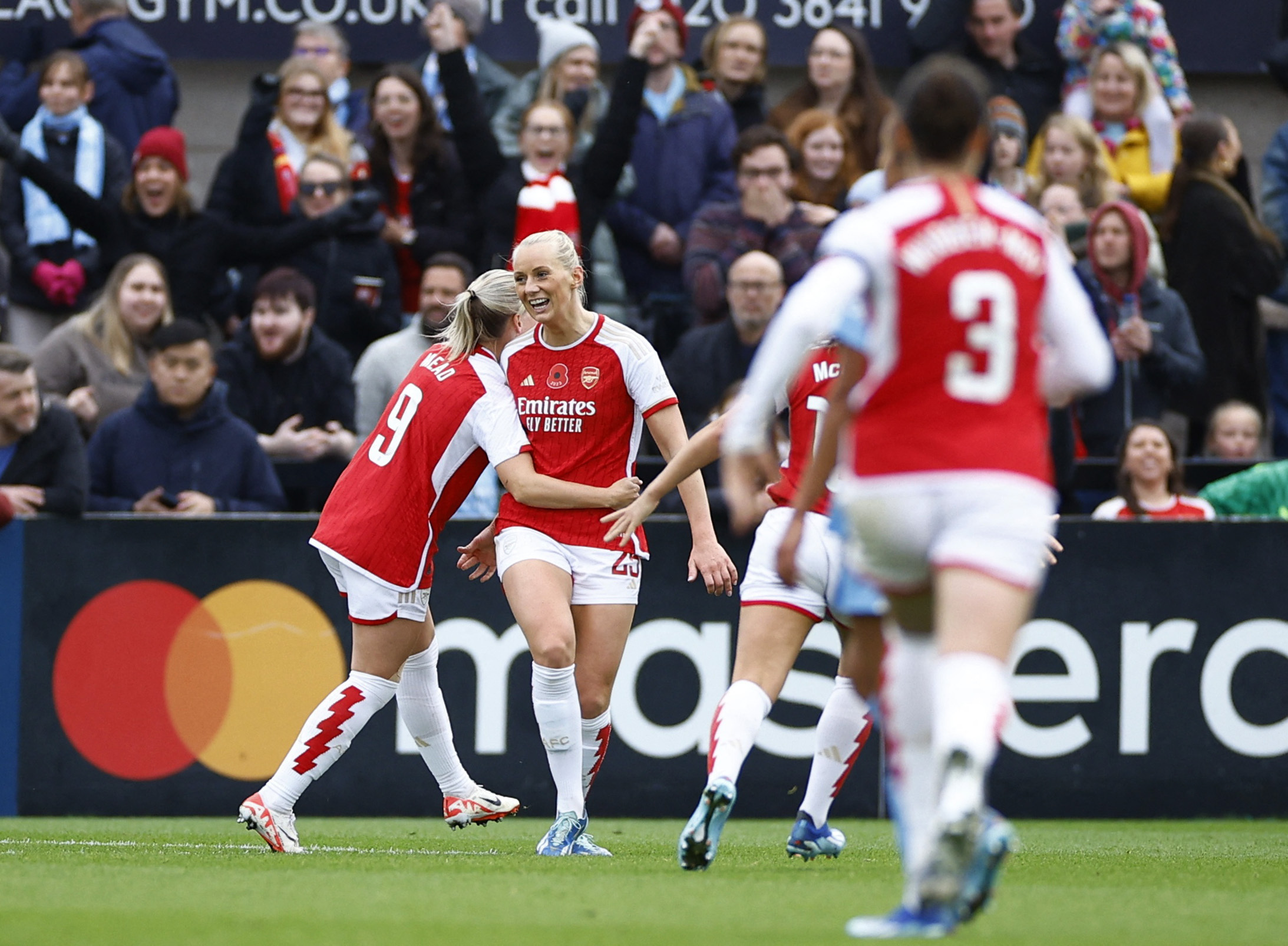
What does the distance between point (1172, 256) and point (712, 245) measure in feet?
9.89

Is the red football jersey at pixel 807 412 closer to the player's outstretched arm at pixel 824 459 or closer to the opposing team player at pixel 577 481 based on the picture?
the opposing team player at pixel 577 481

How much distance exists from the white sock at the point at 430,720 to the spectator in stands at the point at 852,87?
18.5 feet

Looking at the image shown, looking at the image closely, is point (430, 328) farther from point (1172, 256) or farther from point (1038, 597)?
point (1172, 256)

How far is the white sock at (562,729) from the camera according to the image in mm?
7238

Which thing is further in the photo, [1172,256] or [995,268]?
[1172,256]

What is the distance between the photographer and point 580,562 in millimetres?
7418

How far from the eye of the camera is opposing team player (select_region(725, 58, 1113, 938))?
446cm

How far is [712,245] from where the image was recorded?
11.5 m

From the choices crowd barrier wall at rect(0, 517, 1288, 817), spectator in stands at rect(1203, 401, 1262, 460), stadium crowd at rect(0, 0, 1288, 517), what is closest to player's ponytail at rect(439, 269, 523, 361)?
crowd barrier wall at rect(0, 517, 1288, 817)

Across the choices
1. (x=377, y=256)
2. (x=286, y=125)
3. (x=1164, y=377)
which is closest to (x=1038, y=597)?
(x=1164, y=377)

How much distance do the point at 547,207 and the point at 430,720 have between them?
172 inches

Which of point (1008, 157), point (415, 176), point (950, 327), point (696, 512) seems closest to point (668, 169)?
point (415, 176)

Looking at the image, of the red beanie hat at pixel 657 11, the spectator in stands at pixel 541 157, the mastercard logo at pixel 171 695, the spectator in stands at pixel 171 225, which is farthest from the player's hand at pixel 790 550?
the red beanie hat at pixel 657 11

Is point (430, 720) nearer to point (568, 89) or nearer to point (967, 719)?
point (967, 719)
